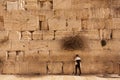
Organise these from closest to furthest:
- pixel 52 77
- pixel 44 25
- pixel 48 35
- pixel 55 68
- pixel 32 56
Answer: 1. pixel 52 77
2. pixel 55 68
3. pixel 32 56
4. pixel 48 35
5. pixel 44 25

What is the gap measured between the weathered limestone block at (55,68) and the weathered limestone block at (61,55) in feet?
0.74

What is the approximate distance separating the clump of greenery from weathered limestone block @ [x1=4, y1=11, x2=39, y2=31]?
1.44 metres

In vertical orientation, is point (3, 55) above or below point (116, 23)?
below

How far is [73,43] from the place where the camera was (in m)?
→ 12.5

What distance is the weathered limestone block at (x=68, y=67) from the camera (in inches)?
482

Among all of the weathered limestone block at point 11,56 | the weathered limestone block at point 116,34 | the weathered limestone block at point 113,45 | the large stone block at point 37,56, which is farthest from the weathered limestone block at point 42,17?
the weathered limestone block at point 116,34

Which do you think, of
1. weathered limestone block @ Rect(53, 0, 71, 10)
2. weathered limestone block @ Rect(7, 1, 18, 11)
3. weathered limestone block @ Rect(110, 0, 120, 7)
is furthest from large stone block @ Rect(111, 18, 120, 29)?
weathered limestone block @ Rect(7, 1, 18, 11)

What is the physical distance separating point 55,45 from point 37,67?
1.25m

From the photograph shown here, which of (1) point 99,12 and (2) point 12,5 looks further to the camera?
(2) point 12,5

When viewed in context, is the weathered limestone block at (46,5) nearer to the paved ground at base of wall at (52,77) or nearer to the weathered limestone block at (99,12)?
the weathered limestone block at (99,12)

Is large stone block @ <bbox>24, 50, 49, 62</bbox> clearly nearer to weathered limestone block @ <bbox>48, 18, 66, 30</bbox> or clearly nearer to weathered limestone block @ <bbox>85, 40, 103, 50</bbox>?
weathered limestone block @ <bbox>48, 18, 66, 30</bbox>

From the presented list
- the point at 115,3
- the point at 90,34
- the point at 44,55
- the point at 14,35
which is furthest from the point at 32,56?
the point at 115,3

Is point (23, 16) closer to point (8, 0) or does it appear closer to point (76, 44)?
point (8, 0)

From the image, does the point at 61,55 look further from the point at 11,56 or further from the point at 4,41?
the point at 4,41
